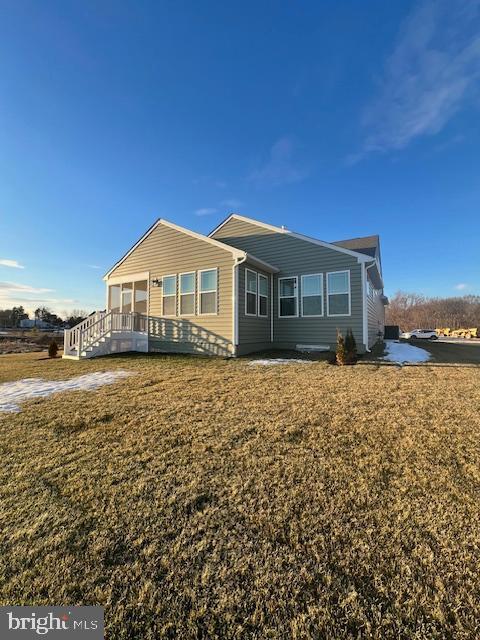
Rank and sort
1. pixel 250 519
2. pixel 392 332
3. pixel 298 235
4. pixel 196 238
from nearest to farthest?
pixel 250 519, pixel 196 238, pixel 298 235, pixel 392 332

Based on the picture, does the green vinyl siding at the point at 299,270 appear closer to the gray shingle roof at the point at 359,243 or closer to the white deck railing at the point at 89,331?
the white deck railing at the point at 89,331

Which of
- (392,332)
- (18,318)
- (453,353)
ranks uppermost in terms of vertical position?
(18,318)

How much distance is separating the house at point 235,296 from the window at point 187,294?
Answer: 4 centimetres

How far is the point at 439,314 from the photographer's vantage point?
158 ft

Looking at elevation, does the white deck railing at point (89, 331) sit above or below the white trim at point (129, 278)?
below

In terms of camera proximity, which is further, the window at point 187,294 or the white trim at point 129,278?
the white trim at point 129,278

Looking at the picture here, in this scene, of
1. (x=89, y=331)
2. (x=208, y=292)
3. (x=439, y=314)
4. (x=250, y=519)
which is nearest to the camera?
(x=250, y=519)

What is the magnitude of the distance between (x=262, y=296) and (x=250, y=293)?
0.97m

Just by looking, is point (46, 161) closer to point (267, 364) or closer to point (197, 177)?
point (197, 177)

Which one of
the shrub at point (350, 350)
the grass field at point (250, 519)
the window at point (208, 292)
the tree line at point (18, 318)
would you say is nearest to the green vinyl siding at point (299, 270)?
the window at point (208, 292)

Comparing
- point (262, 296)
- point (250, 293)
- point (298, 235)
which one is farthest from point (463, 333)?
point (250, 293)

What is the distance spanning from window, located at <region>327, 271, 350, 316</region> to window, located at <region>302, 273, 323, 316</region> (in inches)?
12.8

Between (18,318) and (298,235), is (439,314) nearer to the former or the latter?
(298,235)

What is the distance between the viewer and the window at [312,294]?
1120 cm
